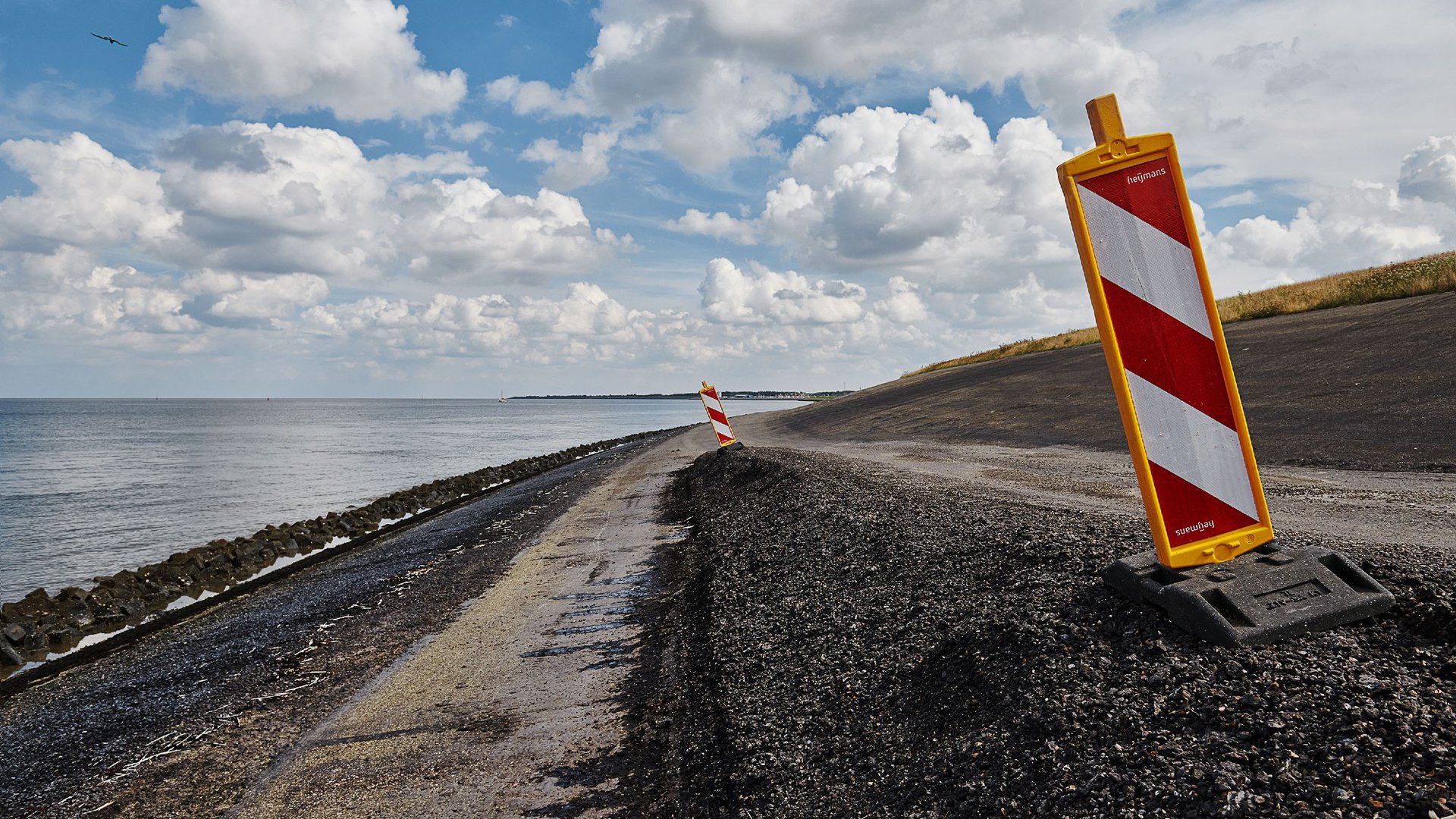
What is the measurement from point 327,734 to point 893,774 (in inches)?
171

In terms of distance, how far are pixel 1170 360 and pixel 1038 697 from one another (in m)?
1.71

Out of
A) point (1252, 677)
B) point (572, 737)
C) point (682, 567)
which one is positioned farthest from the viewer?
point (682, 567)

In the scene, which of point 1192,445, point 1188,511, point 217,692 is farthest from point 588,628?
point 1192,445

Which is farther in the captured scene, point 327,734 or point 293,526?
point 293,526

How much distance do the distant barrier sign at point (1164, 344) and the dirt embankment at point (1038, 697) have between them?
0.56m

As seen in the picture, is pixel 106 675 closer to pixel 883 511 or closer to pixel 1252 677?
pixel 883 511

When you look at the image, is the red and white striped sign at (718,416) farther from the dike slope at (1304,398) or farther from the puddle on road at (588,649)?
the puddle on road at (588,649)

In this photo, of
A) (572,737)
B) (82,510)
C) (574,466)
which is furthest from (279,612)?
(574,466)

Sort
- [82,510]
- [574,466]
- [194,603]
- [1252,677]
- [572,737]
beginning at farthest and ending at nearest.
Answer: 1. [574,466]
2. [82,510]
3. [194,603]
4. [572,737]
5. [1252,677]

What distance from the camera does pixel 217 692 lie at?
297 inches

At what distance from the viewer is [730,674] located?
5.58m

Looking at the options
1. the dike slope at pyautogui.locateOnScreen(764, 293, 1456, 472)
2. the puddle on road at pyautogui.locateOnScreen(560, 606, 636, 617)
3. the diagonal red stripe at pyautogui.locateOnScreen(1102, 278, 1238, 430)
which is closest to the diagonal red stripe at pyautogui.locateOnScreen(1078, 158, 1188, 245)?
the diagonal red stripe at pyautogui.locateOnScreen(1102, 278, 1238, 430)

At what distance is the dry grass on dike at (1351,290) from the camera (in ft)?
70.2

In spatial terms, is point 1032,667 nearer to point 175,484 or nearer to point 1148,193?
point 1148,193
